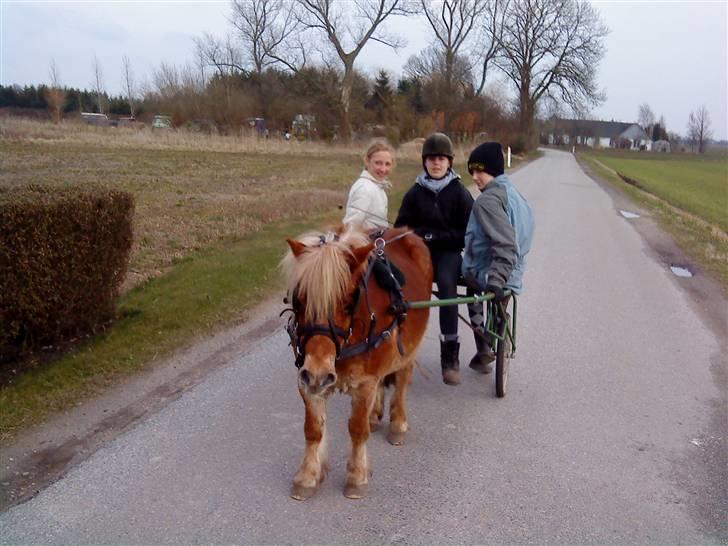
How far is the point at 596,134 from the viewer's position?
130 m

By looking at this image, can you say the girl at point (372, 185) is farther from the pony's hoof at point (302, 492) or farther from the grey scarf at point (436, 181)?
the pony's hoof at point (302, 492)

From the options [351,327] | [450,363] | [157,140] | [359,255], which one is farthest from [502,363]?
[157,140]

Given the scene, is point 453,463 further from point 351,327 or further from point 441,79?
point 441,79

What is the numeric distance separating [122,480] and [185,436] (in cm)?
64

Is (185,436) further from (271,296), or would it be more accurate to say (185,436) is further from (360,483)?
(271,296)

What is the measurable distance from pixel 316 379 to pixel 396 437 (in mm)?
1575

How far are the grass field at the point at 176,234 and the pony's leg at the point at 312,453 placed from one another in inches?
86.4

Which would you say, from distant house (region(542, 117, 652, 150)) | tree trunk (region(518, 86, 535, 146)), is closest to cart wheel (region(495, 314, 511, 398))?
tree trunk (region(518, 86, 535, 146))

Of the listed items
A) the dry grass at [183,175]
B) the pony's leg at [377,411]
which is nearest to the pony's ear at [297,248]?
the pony's leg at [377,411]

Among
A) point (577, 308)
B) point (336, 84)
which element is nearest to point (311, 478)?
point (577, 308)

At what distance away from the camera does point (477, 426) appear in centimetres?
472

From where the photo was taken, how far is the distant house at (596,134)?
11331cm

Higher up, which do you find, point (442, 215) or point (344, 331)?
point (442, 215)

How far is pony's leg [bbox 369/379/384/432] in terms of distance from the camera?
4598 millimetres
